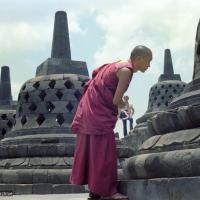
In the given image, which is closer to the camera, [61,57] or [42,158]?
[42,158]

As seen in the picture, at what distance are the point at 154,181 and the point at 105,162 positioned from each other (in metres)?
0.50

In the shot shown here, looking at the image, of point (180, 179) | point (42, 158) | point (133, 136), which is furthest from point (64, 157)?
point (133, 136)

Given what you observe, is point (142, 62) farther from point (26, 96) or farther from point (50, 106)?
point (26, 96)

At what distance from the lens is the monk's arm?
459 cm

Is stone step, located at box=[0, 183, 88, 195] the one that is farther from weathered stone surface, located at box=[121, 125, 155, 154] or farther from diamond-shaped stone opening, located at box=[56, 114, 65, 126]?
weathered stone surface, located at box=[121, 125, 155, 154]

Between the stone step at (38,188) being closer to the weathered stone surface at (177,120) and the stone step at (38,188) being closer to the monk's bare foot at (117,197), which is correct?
the weathered stone surface at (177,120)

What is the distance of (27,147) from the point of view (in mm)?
12109

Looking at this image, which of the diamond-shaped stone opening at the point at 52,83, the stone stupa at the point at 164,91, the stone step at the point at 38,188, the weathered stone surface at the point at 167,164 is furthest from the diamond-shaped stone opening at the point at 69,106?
the stone stupa at the point at 164,91

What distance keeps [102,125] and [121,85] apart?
1.28 feet

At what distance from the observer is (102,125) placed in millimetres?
4633

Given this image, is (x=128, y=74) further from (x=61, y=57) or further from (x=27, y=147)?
(x=61, y=57)

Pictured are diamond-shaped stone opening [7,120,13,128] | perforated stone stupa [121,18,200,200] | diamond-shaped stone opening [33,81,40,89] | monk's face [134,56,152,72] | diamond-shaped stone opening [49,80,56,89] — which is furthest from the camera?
diamond-shaped stone opening [7,120,13,128]

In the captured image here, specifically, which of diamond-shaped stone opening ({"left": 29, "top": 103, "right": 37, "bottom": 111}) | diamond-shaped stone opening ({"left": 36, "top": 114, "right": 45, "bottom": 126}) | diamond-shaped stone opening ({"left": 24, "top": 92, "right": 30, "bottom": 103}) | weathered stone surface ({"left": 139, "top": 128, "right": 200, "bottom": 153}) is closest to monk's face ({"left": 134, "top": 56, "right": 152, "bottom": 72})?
weathered stone surface ({"left": 139, "top": 128, "right": 200, "bottom": 153})

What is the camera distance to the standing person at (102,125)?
461cm
